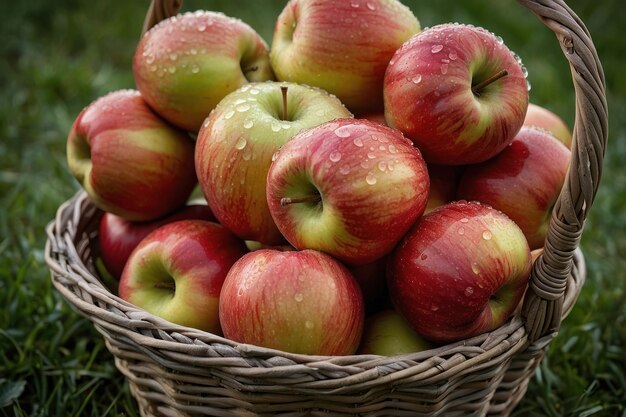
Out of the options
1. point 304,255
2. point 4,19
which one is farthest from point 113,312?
point 4,19

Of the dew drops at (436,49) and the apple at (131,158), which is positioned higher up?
the dew drops at (436,49)

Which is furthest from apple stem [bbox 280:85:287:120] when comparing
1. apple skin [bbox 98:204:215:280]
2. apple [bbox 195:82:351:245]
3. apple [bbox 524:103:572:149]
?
apple [bbox 524:103:572:149]

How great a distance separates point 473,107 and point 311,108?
31 cm

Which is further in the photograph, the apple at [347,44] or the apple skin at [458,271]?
the apple at [347,44]

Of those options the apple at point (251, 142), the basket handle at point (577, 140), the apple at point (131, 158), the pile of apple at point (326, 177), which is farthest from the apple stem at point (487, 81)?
the apple at point (131, 158)

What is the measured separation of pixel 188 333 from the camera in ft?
3.77

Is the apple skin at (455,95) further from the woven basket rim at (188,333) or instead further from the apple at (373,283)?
the woven basket rim at (188,333)

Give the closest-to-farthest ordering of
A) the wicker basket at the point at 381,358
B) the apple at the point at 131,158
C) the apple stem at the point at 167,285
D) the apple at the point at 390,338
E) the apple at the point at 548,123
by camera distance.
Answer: the wicker basket at the point at 381,358, the apple at the point at 390,338, the apple stem at the point at 167,285, the apple at the point at 131,158, the apple at the point at 548,123

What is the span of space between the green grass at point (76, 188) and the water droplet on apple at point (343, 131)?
2.69ft

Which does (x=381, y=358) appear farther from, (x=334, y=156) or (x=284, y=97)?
(x=284, y=97)

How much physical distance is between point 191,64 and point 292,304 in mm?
600

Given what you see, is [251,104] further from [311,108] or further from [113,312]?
[113,312]

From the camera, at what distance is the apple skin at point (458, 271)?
1.17 metres

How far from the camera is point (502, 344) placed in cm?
120
